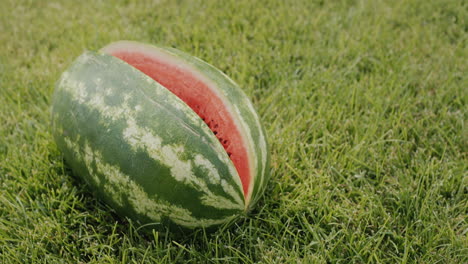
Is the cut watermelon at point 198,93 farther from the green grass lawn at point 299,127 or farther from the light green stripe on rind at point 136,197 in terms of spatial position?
the green grass lawn at point 299,127

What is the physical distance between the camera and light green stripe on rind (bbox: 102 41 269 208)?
6.48 feet

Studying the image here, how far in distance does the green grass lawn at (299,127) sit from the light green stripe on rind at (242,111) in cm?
27

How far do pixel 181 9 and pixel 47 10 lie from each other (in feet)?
4.23

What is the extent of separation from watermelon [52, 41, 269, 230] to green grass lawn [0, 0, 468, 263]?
0.21 meters

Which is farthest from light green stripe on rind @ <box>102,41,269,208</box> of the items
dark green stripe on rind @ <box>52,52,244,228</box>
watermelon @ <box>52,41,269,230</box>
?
dark green stripe on rind @ <box>52,52,244,228</box>

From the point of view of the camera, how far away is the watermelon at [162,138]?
6.03 feet

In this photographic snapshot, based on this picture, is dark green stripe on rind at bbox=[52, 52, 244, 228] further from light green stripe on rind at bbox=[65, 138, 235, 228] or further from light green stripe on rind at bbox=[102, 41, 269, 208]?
light green stripe on rind at bbox=[102, 41, 269, 208]

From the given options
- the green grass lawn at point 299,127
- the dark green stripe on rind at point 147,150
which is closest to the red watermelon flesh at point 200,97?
the dark green stripe on rind at point 147,150

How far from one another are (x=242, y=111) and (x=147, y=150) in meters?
0.50

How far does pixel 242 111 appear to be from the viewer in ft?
6.66

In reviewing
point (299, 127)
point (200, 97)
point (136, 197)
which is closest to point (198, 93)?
point (200, 97)

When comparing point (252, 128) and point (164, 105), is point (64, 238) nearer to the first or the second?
point (164, 105)

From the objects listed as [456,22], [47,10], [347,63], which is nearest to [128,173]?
[347,63]

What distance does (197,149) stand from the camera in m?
1.84
